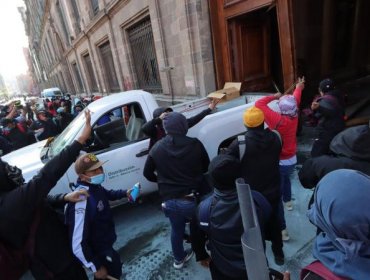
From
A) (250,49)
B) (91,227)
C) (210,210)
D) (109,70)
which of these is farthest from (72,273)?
(109,70)

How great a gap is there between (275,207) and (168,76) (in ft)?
20.6

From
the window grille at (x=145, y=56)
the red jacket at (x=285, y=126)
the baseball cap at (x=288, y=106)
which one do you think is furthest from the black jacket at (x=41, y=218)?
the window grille at (x=145, y=56)

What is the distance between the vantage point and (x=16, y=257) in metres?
1.77

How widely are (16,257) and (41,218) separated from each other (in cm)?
28

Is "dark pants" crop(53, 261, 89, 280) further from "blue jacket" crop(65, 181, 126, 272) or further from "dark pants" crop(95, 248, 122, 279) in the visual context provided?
"dark pants" crop(95, 248, 122, 279)

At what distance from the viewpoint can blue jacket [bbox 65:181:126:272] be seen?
2.09 meters

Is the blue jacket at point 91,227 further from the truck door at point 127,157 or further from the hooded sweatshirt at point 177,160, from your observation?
the truck door at point 127,157

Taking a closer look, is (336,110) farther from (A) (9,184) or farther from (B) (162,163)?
(A) (9,184)

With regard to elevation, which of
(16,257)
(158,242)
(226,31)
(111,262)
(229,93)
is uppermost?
(226,31)

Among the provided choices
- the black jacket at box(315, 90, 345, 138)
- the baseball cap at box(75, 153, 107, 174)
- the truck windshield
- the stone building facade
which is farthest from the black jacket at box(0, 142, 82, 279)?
the stone building facade

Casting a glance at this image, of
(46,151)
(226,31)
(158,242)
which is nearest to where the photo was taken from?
(158,242)

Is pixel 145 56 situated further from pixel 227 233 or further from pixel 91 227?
pixel 227 233

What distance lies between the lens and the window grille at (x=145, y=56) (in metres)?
9.23

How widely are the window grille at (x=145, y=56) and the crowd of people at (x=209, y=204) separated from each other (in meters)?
6.98
